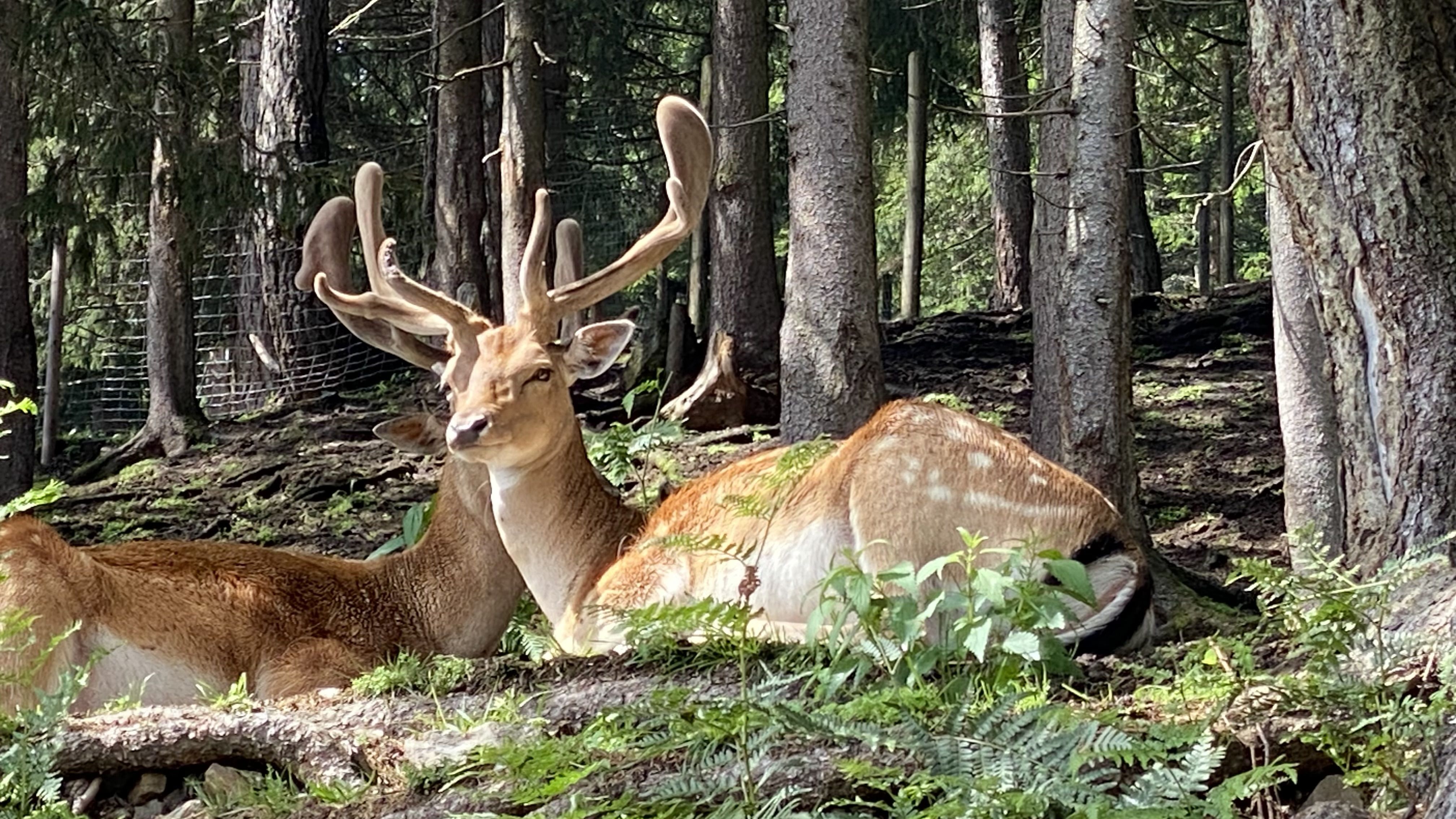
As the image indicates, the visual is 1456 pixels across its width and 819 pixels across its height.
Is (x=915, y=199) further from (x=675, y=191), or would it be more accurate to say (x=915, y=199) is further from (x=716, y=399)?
(x=675, y=191)

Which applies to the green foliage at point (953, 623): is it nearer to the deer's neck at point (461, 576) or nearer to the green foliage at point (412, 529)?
the deer's neck at point (461, 576)

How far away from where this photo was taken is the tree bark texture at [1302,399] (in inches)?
332

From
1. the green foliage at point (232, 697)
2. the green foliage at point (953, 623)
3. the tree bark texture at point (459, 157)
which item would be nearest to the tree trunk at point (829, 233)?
the green foliage at point (232, 697)

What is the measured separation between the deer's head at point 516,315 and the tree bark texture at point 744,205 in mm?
4698

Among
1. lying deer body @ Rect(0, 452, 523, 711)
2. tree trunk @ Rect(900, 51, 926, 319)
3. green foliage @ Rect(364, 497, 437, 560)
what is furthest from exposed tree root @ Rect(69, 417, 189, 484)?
tree trunk @ Rect(900, 51, 926, 319)

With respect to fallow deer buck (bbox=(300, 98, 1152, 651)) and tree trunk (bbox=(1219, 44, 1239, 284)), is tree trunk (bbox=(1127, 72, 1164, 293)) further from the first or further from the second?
fallow deer buck (bbox=(300, 98, 1152, 651))

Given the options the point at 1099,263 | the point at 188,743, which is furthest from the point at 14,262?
the point at 188,743

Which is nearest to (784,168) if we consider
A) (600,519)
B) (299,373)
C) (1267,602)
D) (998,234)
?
(998,234)

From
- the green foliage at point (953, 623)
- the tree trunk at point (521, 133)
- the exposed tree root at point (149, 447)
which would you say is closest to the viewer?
the green foliage at point (953, 623)

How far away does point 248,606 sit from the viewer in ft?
23.6

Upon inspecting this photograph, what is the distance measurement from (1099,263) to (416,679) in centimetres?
443

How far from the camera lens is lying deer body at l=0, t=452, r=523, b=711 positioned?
656cm

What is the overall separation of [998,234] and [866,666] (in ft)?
51.9

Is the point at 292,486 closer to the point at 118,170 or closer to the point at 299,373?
the point at 118,170
